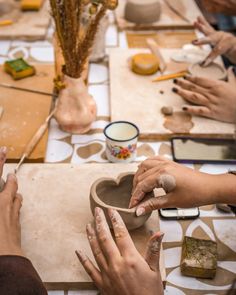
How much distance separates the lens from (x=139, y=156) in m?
1.40

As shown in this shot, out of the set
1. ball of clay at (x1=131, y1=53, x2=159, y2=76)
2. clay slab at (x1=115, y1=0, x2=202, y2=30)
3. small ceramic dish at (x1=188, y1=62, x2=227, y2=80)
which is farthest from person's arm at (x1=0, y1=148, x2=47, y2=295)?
clay slab at (x1=115, y1=0, x2=202, y2=30)

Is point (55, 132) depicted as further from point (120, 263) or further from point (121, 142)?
point (120, 263)

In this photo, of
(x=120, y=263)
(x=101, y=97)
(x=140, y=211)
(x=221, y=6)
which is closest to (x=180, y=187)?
(x=140, y=211)

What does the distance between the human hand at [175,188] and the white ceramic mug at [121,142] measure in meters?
0.23

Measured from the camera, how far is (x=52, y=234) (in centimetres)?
110

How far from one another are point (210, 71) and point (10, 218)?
1112 mm

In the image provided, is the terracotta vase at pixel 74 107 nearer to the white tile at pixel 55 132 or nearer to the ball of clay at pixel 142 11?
the white tile at pixel 55 132

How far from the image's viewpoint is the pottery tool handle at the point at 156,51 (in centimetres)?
184

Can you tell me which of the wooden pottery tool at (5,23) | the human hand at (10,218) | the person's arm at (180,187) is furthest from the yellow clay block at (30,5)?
the person's arm at (180,187)

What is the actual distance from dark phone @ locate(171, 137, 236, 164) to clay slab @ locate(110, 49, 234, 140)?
0.03 metres

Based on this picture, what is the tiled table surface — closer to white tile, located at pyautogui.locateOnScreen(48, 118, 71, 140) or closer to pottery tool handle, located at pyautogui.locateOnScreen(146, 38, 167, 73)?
white tile, located at pyautogui.locateOnScreen(48, 118, 71, 140)

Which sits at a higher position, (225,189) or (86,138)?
(225,189)

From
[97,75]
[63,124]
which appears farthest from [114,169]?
[97,75]

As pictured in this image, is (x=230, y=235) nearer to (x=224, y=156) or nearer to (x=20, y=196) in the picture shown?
(x=224, y=156)
